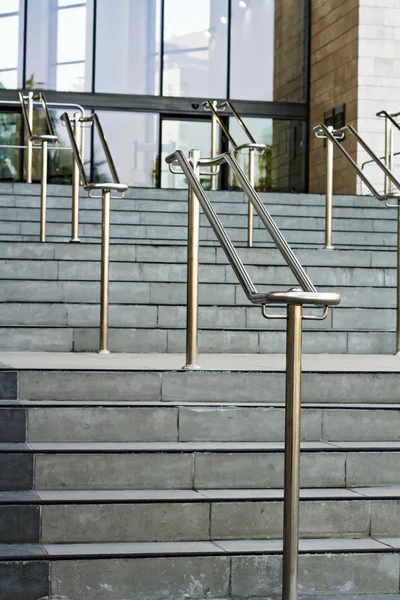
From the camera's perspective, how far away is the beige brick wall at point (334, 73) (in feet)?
47.1

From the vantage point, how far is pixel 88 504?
13.6 feet

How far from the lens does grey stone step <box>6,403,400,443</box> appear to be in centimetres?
455

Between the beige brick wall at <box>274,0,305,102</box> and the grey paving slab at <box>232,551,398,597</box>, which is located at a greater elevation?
the beige brick wall at <box>274,0,305,102</box>

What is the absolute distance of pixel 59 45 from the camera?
16.2 metres

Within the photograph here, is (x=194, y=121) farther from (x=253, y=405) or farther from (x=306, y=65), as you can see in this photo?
(x=253, y=405)

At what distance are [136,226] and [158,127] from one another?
7.28m

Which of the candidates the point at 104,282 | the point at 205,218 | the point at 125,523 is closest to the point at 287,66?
the point at 205,218

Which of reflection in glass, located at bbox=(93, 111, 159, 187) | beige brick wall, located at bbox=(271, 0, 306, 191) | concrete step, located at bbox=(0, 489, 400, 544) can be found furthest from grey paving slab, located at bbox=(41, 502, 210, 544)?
beige brick wall, located at bbox=(271, 0, 306, 191)

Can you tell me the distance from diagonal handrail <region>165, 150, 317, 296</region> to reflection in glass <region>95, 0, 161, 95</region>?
10762 millimetres

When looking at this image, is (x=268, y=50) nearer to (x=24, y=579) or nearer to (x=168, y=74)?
(x=168, y=74)

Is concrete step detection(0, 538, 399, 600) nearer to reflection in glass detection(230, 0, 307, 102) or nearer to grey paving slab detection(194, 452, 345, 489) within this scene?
grey paving slab detection(194, 452, 345, 489)

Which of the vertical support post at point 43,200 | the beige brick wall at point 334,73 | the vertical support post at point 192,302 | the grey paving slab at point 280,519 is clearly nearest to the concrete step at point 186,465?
the grey paving slab at point 280,519

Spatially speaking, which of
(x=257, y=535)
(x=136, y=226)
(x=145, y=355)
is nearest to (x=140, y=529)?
(x=257, y=535)

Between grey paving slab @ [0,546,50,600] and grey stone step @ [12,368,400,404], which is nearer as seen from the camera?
grey paving slab @ [0,546,50,600]
